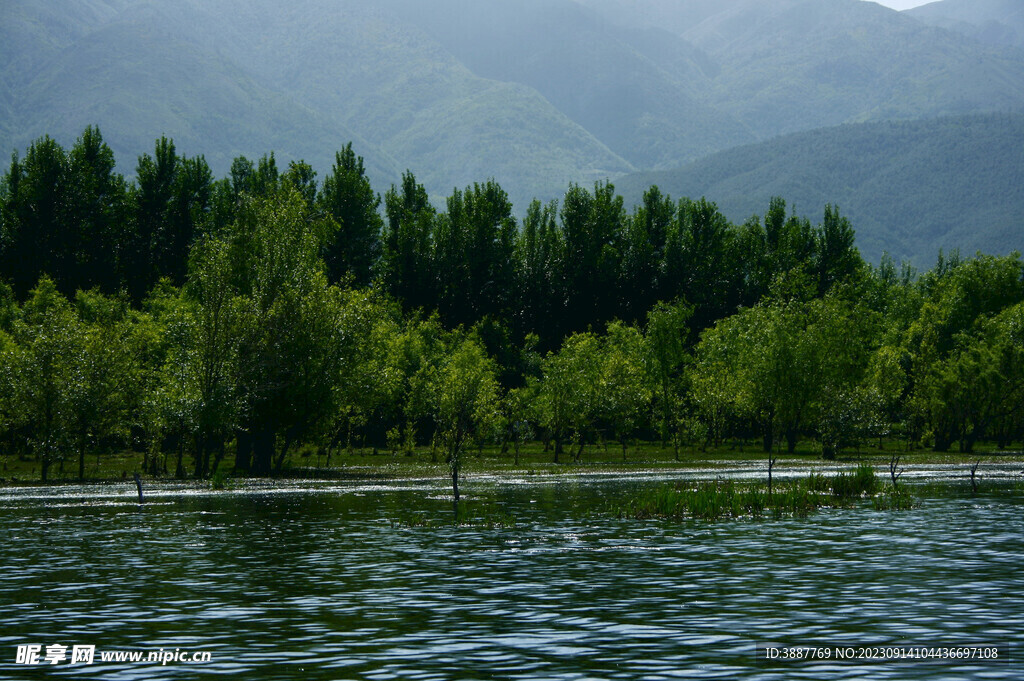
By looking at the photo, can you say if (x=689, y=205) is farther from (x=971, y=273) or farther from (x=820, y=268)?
(x=971, y=273)

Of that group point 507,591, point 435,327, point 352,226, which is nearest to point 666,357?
point 435,327

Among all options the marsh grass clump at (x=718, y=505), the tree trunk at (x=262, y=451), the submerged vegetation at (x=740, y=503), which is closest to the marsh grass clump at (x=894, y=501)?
the submerged vegetation at (x=740, y=503)

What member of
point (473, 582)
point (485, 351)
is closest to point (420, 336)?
point (485, 351)

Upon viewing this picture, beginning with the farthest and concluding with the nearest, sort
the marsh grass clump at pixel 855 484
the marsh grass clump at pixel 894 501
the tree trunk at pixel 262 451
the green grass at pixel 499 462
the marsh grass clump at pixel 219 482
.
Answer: the green grass at pixel 499 462 < the tree trunk at pixel 262 451 < the marsh grass clump at pixel 219 482 < the marsh grass clump at pixel 855 484 < the marsh grass clump at pixel 894 501

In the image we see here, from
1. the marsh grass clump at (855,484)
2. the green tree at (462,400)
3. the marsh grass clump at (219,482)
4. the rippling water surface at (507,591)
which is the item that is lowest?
the rippling water surface at (507,591)

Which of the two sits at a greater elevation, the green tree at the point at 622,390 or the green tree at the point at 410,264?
the green tree at the point at 410,264

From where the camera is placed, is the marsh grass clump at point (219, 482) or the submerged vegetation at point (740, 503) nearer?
the submerged vegetation at point (740, 503)

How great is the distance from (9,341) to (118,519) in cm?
5356

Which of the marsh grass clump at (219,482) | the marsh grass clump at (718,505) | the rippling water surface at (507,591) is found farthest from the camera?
the marsh grass clump at (219,482)

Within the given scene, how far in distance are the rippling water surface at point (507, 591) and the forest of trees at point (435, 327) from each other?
29.1m

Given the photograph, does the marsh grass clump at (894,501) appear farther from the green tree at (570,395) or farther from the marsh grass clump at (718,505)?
the green tree at (570,395)

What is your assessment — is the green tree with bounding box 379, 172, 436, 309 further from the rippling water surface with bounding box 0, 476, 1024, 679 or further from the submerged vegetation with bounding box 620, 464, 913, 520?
the rippling water surface with bounding box 0, 476, 1024, 679

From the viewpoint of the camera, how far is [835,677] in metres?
20.0

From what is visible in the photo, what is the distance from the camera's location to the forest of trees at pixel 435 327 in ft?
270
